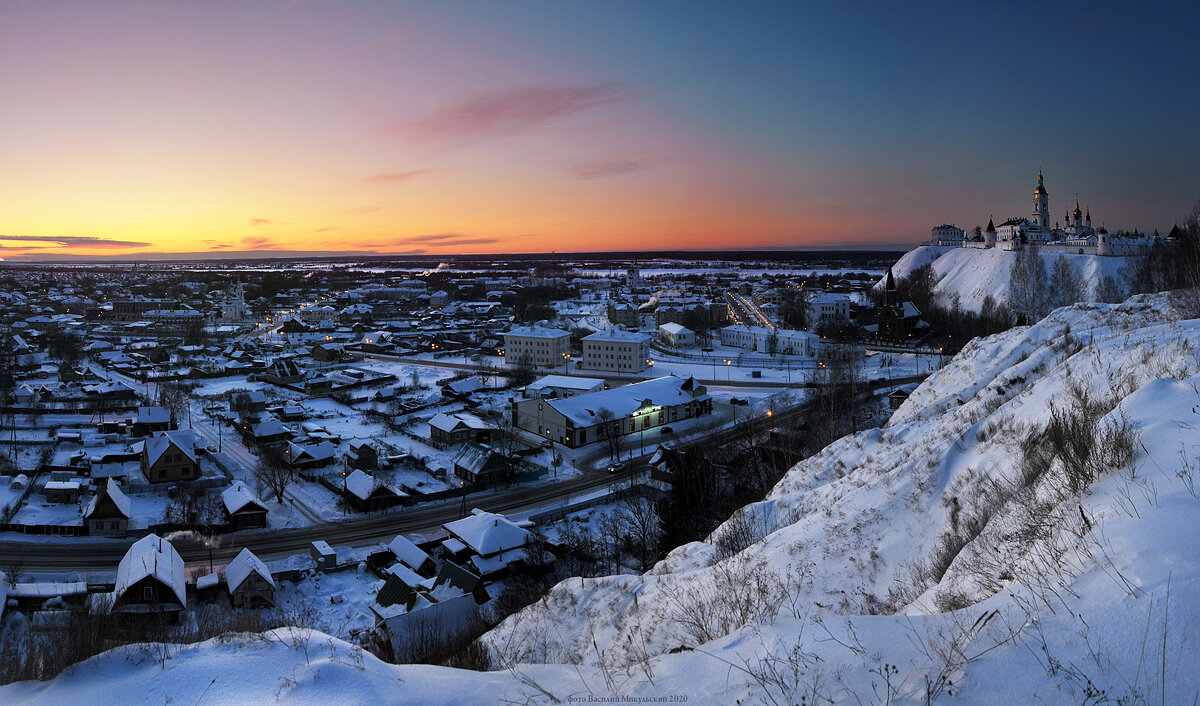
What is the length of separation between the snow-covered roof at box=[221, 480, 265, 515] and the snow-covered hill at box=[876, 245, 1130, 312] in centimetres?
4837

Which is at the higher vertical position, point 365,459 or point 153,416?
point 153,416

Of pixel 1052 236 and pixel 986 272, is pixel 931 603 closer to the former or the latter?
pixel 986 272

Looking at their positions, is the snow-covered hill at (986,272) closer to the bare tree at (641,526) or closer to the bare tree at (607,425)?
the bare tree at (607,425)

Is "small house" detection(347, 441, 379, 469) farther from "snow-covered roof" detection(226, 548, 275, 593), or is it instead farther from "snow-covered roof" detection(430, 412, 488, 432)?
"snow-covered roof" detection(226, 548, 275, 593)

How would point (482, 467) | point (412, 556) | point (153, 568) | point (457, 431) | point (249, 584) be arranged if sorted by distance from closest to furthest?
1. point (153, 568)
2. point (249, 584)
3. point (412, 556)
4. point (482, 467)
5. point (457, 431)

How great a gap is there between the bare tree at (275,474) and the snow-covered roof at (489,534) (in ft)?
23.0

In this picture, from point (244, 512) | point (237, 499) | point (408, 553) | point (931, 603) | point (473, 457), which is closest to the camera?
point (931, 603)

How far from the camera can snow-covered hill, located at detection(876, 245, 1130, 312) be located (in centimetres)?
4806

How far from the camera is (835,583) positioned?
6348 millimetres

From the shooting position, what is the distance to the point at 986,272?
58000mm

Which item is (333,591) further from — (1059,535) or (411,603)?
(1059,535)

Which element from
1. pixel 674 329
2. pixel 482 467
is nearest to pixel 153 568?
pixel 482 467

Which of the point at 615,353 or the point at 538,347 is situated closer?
the point at 615,353

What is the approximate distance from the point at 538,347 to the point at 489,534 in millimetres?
28804
